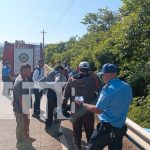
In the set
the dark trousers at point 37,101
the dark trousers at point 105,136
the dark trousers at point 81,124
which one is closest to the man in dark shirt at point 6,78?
the dark trousers at point 37,101

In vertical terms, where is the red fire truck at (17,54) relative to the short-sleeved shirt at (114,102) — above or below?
above

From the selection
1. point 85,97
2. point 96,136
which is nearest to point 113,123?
point 96,136

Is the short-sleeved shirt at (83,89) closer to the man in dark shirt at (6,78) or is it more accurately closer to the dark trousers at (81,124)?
the dark trousers at (81,124)

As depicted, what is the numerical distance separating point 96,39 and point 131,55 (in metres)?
11.4

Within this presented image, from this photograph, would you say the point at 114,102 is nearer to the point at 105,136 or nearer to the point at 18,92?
the point at 105,136

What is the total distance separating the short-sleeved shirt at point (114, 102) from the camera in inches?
223

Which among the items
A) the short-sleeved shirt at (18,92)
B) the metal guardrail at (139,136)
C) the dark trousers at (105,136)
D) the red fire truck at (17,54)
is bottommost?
the metal guardrail at (139,136)

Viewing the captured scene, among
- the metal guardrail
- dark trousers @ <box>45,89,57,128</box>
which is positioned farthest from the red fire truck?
the metal guardrail

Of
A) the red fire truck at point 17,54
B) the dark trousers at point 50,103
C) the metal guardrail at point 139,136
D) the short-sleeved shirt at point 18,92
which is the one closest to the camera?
the metal guardrail at point 139,136

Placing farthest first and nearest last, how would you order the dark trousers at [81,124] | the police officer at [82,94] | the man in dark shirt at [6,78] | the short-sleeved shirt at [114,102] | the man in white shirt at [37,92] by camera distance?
the man in dark shirt at [6,78] → the man in white shirt at [37,92] → the dark trousers at [81,124] → the police officer at [82,94] → the short-sleeved shirt at [114,102]

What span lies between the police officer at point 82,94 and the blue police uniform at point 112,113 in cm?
170

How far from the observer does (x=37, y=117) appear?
12.4 m

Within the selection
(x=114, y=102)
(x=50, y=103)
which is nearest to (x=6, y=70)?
(x=50, y=103)

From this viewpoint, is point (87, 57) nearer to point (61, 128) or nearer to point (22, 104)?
point (61, 128)
